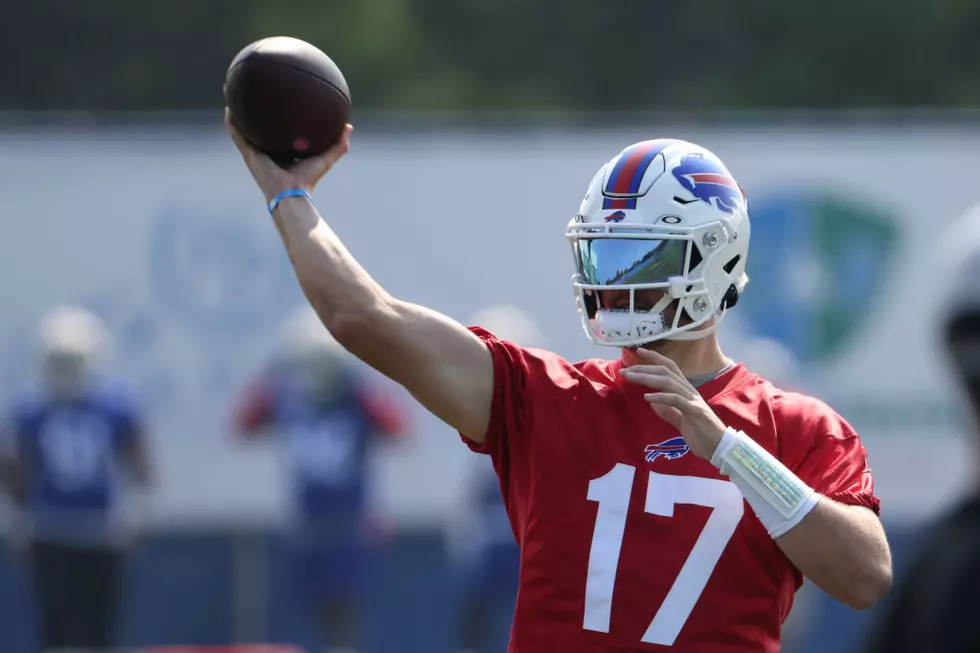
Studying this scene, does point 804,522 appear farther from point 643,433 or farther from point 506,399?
point 506,399

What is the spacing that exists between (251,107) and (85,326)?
6.57 metres

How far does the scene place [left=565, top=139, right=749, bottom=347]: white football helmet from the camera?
10.3 feet

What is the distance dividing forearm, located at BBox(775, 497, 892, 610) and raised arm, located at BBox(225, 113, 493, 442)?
0.67 metres

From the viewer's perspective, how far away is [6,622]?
33.6 feet

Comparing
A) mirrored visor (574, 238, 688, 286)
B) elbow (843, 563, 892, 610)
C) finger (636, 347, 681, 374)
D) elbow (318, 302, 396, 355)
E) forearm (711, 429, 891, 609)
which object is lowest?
elbow (843, 563, 892, 610)

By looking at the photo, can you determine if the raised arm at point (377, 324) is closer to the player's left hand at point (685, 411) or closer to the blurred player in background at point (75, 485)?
the player's left hand at point (685, 411)

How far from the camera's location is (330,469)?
371 inches

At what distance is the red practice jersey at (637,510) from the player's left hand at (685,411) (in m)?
0.18

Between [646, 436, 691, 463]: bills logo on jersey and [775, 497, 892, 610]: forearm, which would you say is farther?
[646, 436, 691, 463]: bills logo on jersey

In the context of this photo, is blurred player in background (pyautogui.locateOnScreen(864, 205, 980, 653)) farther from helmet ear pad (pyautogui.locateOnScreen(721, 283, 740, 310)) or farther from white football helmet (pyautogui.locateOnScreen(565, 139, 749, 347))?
helmet ear pad (pyautogui.locateOnScreen(721, 283, 740, 310))

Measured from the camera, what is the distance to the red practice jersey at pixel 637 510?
3004 mm

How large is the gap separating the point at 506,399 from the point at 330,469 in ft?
21.0

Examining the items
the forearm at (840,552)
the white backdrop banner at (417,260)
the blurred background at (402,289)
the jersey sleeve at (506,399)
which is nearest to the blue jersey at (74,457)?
the blurred background at (402,289)

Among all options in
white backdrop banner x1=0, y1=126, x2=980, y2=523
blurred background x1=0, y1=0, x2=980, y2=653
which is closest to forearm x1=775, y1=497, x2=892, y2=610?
blurred background x1=0, y1=0, x2=980, y2=653
